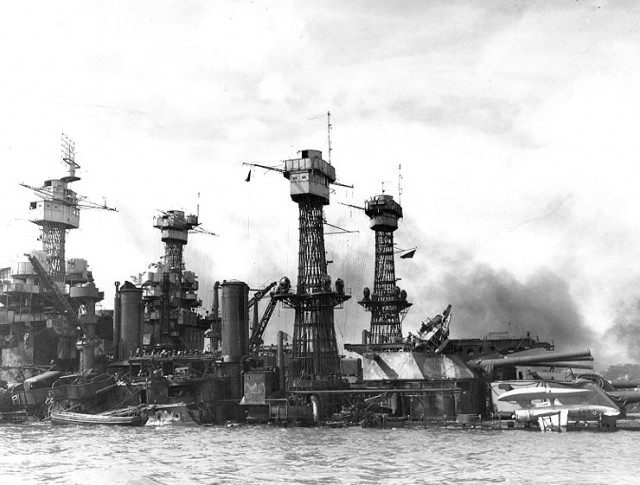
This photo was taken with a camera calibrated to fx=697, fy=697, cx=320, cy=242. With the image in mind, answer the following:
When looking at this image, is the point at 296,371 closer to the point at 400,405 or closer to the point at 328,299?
the point at 328,299

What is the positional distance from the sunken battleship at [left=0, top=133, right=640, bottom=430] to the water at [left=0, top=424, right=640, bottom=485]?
24.0 ft

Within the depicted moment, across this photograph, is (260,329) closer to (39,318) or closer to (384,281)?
(384,281)

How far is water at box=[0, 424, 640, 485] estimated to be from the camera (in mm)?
33156

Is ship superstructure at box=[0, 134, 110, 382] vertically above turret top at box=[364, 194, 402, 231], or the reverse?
turret top at box=[364, 194, 402, 231]

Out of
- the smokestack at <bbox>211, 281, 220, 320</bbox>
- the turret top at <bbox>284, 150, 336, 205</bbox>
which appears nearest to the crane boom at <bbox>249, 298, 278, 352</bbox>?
the smokestack at <bbox>211, 281, 220, 320</bbox>

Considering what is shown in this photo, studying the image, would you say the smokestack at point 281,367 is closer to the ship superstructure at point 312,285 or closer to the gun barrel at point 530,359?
the ship superstructure at point 312,285

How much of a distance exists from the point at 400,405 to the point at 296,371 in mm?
17292

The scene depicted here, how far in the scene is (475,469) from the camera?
3619 centimetres

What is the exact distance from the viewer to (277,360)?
95312 mm

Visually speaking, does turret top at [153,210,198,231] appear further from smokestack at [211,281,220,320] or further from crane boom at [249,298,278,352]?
crane boom at [249,298,278,352]

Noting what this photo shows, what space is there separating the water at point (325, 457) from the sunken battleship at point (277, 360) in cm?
733

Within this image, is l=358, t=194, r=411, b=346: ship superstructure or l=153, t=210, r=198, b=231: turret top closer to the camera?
l=358, t=194, r=411, b=346: ship superstructure

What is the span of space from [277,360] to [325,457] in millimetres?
53223

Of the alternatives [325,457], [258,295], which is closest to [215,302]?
[258,295]
